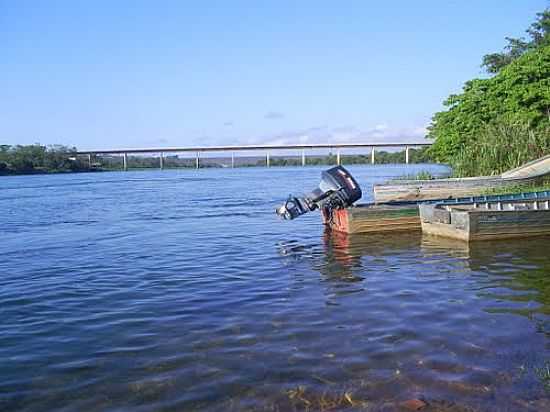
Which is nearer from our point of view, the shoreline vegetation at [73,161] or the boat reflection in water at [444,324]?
the boat reflection in water at [444,324]

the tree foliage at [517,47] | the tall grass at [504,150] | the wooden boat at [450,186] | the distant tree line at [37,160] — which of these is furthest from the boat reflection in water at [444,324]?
the distant tree line at [37,160]

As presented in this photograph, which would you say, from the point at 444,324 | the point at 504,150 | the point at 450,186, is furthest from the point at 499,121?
the point at 444,324

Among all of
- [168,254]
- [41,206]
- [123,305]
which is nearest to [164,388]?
[123,305]

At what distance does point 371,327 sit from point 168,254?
819 centimetres

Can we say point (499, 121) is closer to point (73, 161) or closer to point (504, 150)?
point (504, 150)

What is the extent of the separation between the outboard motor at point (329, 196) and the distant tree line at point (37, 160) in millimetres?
104301

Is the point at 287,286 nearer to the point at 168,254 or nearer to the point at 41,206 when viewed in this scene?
the point at 168,254

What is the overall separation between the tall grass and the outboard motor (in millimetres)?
13717

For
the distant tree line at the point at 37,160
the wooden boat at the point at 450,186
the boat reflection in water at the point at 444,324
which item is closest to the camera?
the boat reflection in water at the point at 444,324

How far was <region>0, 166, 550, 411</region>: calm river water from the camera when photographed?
18.7 ft

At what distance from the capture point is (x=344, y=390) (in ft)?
18.7

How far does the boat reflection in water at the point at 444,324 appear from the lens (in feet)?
18.5

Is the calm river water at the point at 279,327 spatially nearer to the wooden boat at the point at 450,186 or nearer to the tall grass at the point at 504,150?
the wooden boat at the point at 450,186

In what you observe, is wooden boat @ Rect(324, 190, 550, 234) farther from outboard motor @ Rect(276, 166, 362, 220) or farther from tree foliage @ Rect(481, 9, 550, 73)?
tree foliage @ Rect(481, 9, 550, 73)
